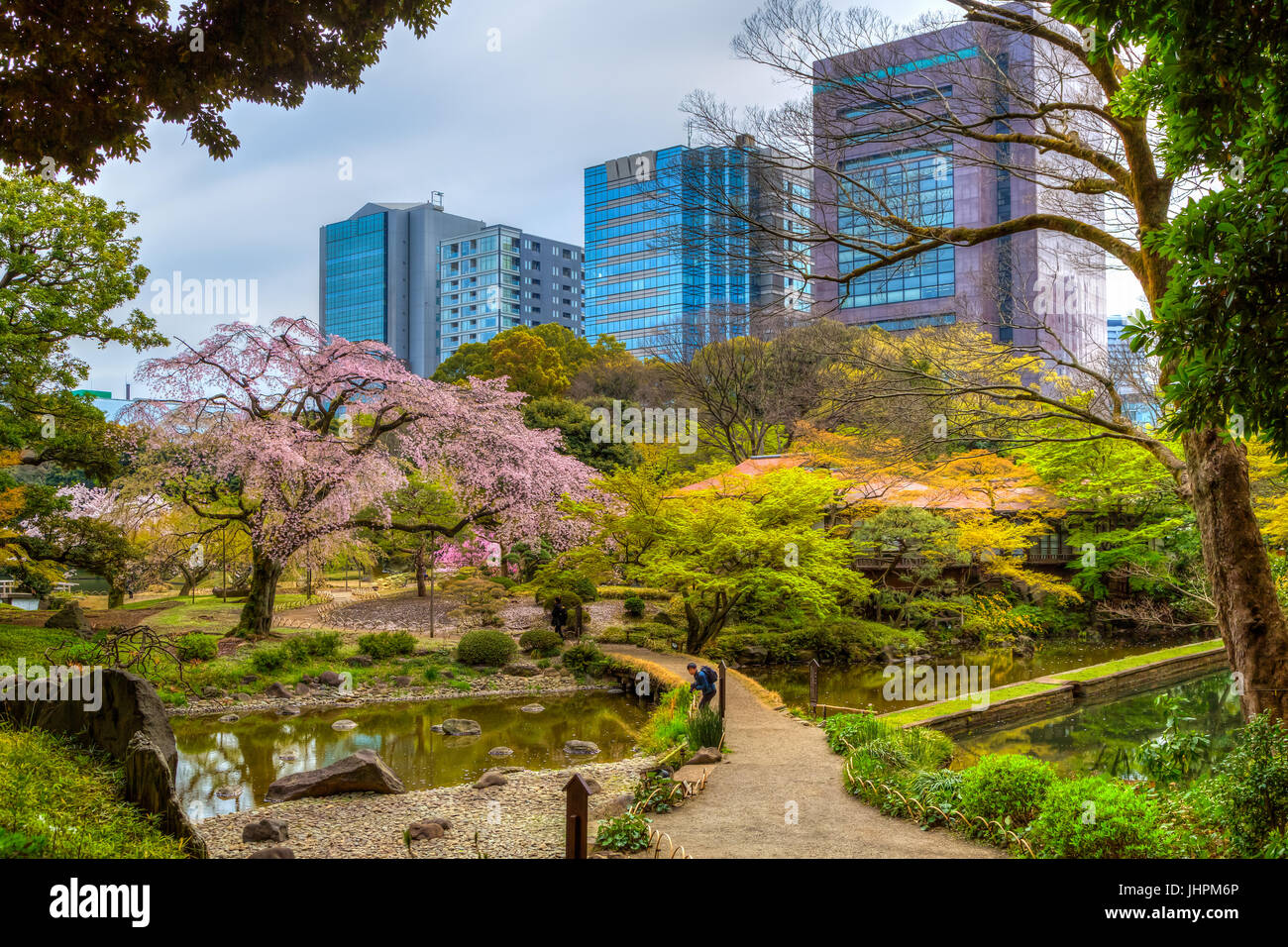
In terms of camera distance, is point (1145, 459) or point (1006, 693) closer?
point (1006, 693)

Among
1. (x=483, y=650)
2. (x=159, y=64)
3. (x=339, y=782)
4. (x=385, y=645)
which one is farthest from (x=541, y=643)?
(x=159, y=64)

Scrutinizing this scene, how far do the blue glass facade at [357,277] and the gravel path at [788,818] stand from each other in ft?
60.9

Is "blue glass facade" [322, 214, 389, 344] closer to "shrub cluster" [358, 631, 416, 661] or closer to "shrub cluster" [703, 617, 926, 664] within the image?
"shrub cluster" [358, 631, 416, 661]

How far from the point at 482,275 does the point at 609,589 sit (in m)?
37.0

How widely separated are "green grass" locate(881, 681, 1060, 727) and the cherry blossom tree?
27.4ft

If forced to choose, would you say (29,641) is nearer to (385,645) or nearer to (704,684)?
(385,645)

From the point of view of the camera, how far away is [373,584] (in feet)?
94.4

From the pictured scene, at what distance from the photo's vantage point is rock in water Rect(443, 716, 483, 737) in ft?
41.4

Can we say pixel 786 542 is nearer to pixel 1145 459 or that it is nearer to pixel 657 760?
pixel 657 760

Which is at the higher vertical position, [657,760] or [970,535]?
[970,535]

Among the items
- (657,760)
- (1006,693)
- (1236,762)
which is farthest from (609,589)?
(1236,762)

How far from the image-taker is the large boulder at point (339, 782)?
9.23 meters

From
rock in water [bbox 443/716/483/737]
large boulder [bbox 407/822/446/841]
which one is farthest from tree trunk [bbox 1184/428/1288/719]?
rock in water [bbox 443/716/483/737]
